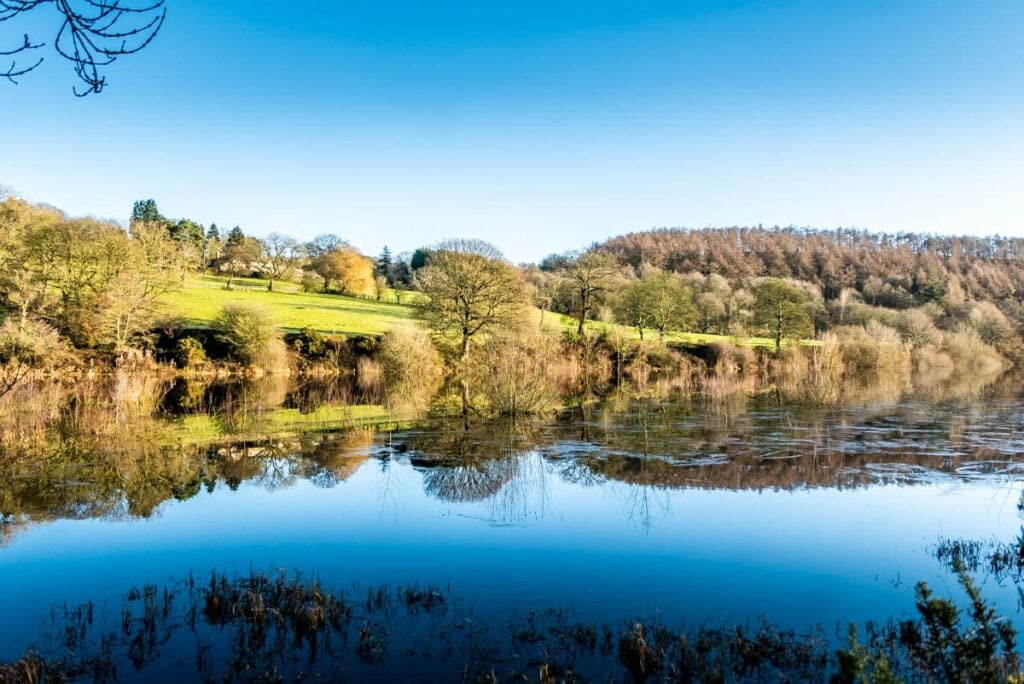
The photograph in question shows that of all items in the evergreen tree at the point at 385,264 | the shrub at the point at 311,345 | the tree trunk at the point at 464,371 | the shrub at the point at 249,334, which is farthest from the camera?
the evergreen tree at the point at 385,264

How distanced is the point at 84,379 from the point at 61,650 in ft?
117

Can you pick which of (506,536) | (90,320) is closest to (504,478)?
(506,536)

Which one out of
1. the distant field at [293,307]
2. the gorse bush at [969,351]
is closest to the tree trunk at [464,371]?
the distant field at [293,307]

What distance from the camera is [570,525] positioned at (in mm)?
10914

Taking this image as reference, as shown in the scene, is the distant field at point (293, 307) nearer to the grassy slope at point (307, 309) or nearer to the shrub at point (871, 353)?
the grassy slope at point (307, 309)

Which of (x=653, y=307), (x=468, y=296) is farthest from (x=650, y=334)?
(x=468, y=296)

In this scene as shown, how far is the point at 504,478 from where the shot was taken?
1405cm

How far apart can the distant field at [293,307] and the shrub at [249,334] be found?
5.87 ft

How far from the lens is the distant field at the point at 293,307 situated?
165ft

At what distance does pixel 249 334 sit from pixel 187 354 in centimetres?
390

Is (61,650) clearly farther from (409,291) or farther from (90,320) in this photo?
(409,291)

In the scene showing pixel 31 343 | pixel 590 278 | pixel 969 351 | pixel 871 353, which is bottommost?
pixel 31 343

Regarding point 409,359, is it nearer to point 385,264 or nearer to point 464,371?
point 464,371

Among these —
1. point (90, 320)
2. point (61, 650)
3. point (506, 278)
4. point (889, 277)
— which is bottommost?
point (61, 650)
